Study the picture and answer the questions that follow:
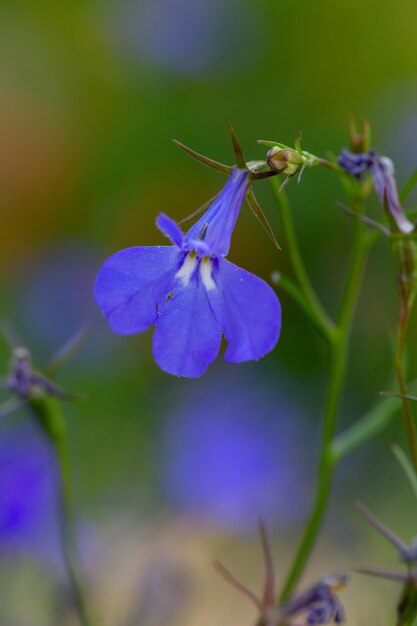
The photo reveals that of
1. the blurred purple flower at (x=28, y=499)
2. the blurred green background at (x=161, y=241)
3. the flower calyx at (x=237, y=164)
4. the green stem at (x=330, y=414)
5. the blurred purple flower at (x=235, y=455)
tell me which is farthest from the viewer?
the blurred purple flower at (x=235, y=455)

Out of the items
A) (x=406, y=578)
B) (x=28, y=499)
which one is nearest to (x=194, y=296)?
(x=406, y=578)

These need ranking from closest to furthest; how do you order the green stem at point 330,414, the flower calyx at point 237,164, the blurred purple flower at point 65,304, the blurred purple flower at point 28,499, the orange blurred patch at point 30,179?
the flower calyx at point 237,164
the green stem at point 330,414
the blurred purple flower at point 28,499
the blurred purple flower at point 65,304
the orange blurred patch at point 30,179

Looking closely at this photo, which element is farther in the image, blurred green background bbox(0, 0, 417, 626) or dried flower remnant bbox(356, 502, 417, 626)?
blurred green background bbox(0, 0, 417, 626)

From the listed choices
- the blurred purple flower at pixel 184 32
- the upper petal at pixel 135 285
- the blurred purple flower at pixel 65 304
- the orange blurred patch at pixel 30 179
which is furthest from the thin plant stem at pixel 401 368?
the blurred purple flower at pixel 184 32

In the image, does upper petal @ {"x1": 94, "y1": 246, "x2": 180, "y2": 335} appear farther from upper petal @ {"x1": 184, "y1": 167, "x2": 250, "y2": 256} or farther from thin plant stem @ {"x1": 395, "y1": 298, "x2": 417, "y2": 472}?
thin plant stem @ {"x1": 395, "y1": 298, "x2": 417, "y2": 472}

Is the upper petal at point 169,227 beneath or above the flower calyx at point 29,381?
above

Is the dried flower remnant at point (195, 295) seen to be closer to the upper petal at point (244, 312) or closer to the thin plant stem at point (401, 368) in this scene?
the upper petal at point (244, 312)

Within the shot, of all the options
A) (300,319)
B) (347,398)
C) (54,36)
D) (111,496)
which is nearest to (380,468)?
(347,398)

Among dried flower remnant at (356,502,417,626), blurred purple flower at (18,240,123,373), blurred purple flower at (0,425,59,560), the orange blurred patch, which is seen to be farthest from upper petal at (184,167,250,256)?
the orange blurred patch

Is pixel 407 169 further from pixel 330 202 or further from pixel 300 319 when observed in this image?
pixel 300 319
